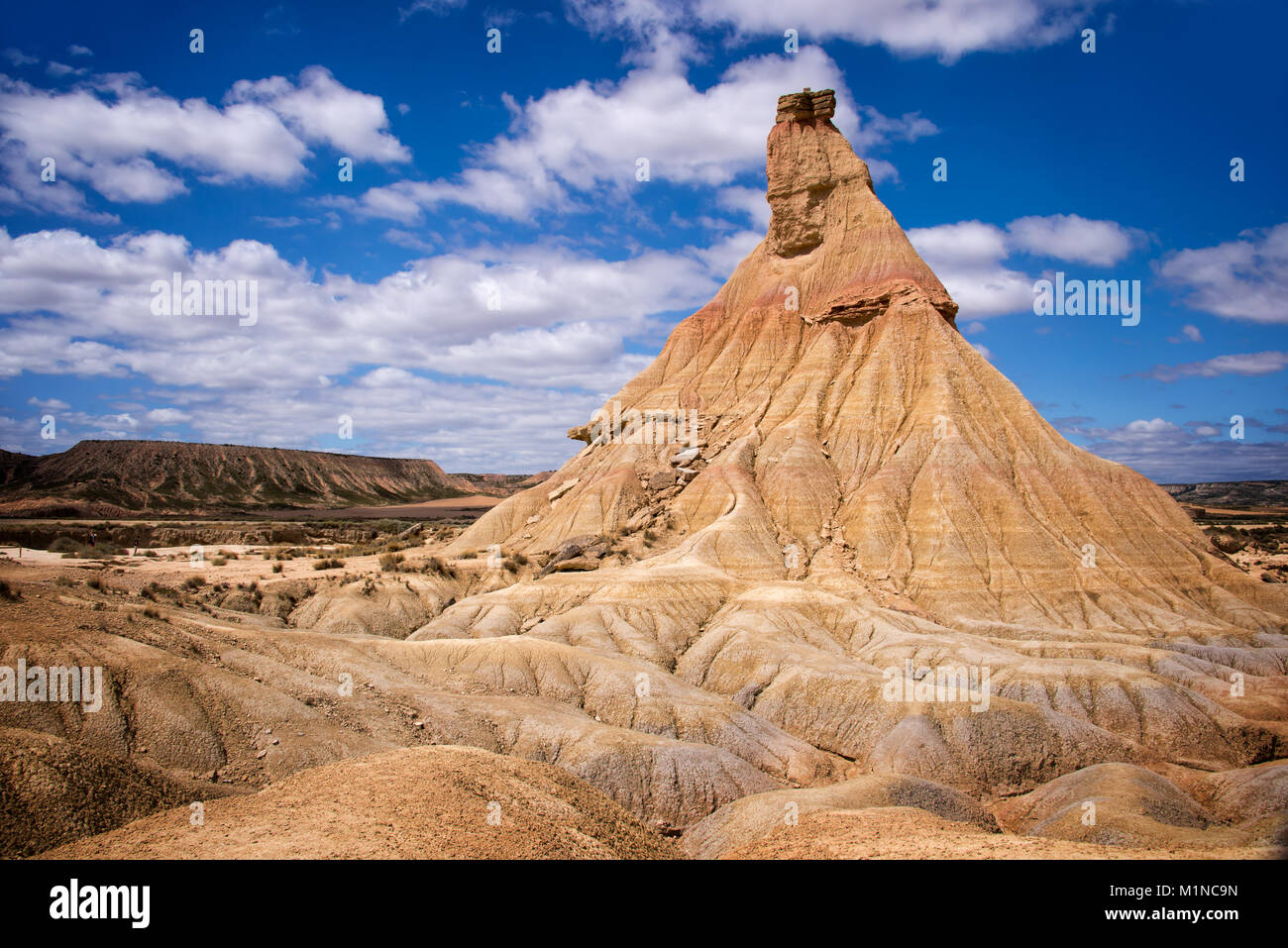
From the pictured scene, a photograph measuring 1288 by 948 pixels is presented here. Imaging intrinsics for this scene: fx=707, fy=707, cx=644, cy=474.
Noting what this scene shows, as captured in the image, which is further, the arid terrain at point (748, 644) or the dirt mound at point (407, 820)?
the arid terrain at point (748, 644)

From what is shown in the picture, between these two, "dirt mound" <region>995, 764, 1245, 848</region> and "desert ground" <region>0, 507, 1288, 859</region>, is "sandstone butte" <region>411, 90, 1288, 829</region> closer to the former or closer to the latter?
"desert ground" <region>0, 507, 1288, 859</region>

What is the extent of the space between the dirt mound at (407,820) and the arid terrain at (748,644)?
99mm

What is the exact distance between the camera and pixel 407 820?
42.7 feet

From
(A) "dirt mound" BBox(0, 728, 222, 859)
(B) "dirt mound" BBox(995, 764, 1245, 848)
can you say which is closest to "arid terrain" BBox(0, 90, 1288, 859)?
(A) "dirt mound" BBox(0, 728, 222, 859)

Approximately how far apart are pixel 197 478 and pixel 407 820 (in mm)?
142143

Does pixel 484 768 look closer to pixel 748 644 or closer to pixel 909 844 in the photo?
pixel 909 844

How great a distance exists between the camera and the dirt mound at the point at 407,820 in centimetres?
1160

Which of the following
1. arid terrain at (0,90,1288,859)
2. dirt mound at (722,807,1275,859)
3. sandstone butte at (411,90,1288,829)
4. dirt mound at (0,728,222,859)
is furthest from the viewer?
sandstone butte at (411,90,1288,829)

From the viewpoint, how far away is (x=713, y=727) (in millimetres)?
25609

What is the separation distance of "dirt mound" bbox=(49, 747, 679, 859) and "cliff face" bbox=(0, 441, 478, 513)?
11099 cm

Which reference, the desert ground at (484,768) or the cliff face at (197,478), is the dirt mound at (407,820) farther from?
the cliff face at (197,478)

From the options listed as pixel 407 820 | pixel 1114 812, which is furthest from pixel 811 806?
pixel 407 820

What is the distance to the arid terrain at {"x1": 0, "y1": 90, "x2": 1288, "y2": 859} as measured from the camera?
14.9 m

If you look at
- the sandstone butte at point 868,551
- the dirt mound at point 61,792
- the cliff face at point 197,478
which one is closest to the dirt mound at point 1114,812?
the sandstone butte at point 868,551
